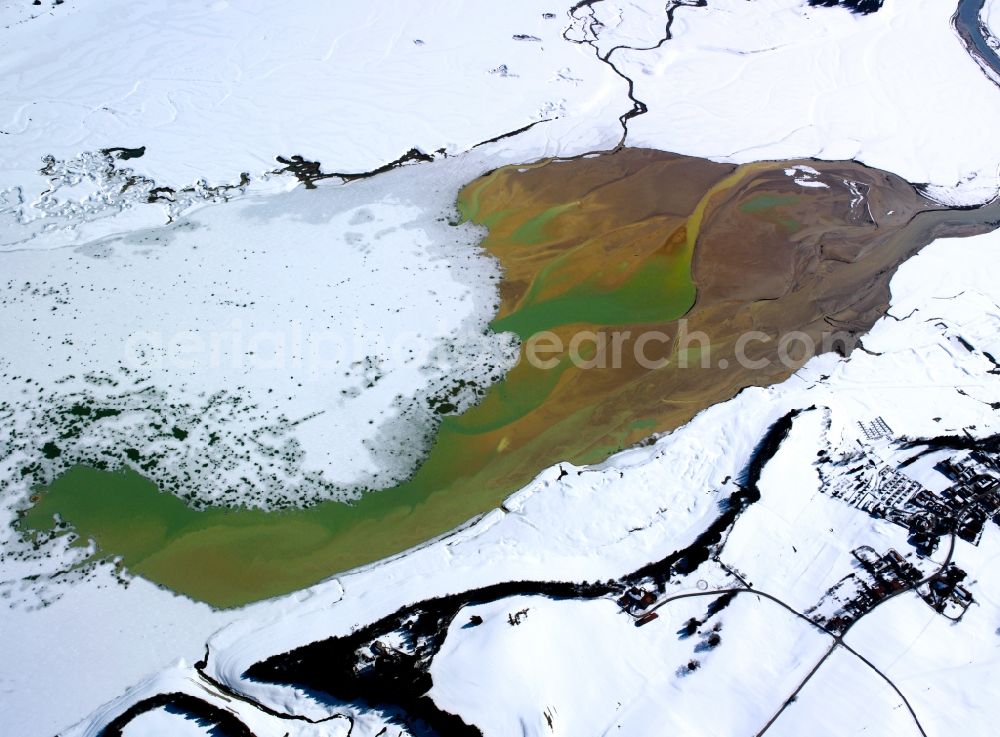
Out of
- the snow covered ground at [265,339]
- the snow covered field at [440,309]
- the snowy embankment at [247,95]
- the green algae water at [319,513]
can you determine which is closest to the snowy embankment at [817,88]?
the snow covered field at [440,309]

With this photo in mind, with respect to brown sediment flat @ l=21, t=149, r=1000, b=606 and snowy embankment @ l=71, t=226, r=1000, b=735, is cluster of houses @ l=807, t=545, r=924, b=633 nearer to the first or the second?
snowy embankment @ l=71, t=226, r=1000, b=735

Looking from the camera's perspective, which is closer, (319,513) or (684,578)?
(684,578)

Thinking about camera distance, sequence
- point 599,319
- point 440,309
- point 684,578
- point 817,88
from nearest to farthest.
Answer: point 684,578 → point 599,319 → point 440,309 → point 817,88

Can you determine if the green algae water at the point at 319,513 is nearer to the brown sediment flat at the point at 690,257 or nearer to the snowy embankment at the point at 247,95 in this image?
the brown sediment flat at the point at 690,257

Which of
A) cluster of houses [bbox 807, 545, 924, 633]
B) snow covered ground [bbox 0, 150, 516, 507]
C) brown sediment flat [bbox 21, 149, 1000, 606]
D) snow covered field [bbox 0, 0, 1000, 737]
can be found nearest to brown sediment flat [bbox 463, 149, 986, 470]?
brown sediment flat [bbox 21, 149, 1000, 606]

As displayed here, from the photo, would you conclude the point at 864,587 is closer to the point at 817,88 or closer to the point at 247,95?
the point at 817,88

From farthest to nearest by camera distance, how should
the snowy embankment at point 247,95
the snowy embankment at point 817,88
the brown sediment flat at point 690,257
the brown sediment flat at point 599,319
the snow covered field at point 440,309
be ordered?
1. the snowy embankment at point 817,88
2. the snowy embankment at point 247,95
3. the brown sediment flat at point 690,257
4. the brown sediment flat at point 599,319
5. the snow covered field at point 440,309

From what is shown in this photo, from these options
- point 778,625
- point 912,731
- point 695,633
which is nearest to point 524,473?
point 695,633

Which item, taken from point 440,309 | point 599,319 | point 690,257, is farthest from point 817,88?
point 440,309
